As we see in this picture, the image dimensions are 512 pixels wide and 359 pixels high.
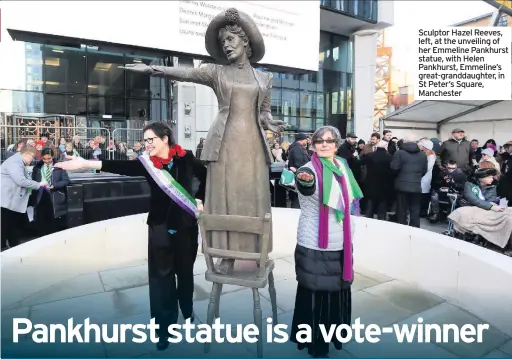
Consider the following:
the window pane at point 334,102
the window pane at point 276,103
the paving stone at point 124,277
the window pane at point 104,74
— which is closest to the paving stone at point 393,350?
the paving stone at point 124,277

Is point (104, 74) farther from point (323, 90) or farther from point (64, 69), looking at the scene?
point (323, 90)

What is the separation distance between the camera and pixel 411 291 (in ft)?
12.0

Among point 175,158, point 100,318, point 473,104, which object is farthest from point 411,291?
point 473,104

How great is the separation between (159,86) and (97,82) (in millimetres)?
2312

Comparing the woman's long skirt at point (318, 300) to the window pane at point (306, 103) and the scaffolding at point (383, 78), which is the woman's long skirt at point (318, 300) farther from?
the scaffolding at point (383, 78)

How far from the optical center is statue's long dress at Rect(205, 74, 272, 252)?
265cm

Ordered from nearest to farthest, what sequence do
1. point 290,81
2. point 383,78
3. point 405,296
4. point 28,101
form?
point 405,296, point 28,101, point 290,81, point 383,78

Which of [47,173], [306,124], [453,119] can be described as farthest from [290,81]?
[47,173]

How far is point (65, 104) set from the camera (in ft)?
47.5

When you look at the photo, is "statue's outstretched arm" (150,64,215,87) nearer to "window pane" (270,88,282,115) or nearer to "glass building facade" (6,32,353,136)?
"glass building facade" (6,32,353,136)

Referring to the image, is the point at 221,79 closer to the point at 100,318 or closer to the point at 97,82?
the point at 100,318

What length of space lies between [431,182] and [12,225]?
23.2 ft

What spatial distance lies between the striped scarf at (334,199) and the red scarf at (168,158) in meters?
0.92

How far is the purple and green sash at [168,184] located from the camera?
102 inches
